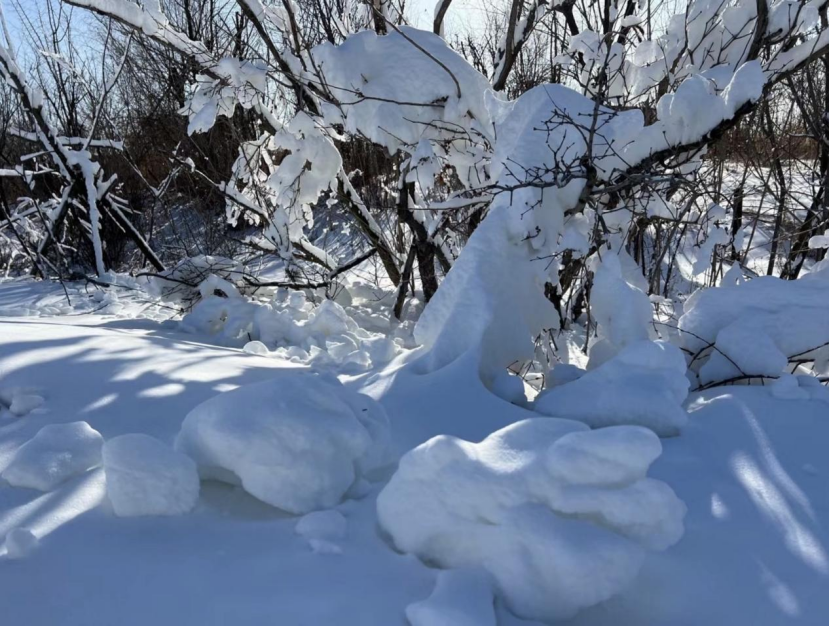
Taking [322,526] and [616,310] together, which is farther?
[616,310]

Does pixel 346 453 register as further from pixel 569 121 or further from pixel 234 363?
pixel 569 121

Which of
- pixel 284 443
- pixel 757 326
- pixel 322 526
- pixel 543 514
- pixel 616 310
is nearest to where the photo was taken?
pixel 543 514

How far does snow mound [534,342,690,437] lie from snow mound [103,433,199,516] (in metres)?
1.21

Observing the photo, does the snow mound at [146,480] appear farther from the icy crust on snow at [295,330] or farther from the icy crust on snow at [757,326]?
the icy crust on snow at [757,326]

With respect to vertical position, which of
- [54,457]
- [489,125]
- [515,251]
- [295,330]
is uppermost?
[489,125]

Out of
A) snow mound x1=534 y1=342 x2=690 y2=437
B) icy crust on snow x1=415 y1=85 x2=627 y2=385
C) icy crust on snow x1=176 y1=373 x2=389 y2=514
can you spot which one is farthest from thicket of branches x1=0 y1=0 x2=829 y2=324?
icy crust on snow x1=176 y1=373 x2=389 y2=514

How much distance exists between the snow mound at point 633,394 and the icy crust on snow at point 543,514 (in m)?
0.76

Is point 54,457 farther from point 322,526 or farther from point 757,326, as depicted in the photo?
point 757,326

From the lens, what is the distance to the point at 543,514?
1.26 metres

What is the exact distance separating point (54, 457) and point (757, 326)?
2.42m

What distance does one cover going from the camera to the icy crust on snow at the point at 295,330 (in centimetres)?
304

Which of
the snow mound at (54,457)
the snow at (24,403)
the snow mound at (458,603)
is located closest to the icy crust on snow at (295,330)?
the snow at (24,403)

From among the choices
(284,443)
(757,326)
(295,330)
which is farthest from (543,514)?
(295,330)

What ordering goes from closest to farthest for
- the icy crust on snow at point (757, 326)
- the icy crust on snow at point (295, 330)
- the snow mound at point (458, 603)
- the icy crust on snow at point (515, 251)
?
the snow mound at point (458, 603)
the icy crust on snow at point (757, 326)
the icy crust on snow at point (515, 251)
the icy crust on snow at point (295, 330)
